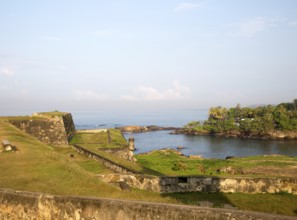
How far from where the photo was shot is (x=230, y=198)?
12055 millimetres

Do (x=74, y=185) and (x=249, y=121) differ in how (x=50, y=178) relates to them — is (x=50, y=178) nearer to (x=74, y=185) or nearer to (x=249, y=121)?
(x=74, y=185)

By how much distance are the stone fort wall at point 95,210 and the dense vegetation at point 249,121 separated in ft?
277

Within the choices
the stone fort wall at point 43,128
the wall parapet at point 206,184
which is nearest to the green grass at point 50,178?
the wall parapet at point 206,184

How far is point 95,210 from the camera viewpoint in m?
6.42

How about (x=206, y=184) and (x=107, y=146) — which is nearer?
(x=206, y=184)

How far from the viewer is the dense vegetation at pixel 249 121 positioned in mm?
84500

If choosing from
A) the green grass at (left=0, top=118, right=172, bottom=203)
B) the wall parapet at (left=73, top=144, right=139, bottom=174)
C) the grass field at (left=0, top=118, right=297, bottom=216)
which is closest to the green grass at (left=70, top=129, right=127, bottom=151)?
the wall parapet at (left=73, top=144, right=139, bottom=174)

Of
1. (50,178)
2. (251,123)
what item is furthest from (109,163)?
(251,123)

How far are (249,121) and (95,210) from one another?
89090 millimetres

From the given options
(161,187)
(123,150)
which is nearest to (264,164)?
(123,150)

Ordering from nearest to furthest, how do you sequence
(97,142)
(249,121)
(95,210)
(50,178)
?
(95,210), (50,178), (97,142), (249,121)

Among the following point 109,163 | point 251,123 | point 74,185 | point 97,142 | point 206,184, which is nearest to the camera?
point 74,185

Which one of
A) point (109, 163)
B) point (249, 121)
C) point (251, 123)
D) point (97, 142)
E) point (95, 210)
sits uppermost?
point (95, 210)

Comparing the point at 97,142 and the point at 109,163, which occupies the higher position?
the point at 109,163
